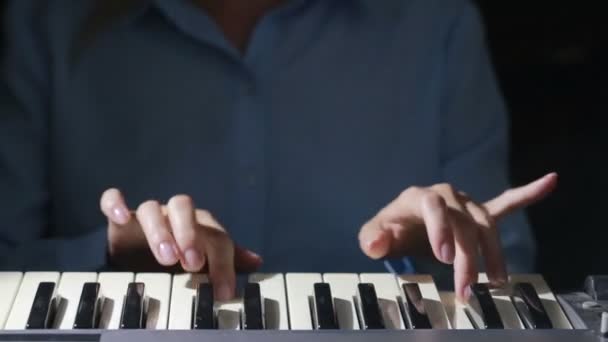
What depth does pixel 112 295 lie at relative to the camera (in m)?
0.79

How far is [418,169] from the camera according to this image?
1247 mm

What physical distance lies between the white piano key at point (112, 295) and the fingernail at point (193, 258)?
39 mm

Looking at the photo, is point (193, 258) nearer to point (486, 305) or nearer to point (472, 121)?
point (486, 305)

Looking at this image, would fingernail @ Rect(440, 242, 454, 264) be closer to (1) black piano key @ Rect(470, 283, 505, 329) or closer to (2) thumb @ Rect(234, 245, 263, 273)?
(1) black piano key @ Rect(470, 283, 505, 329)

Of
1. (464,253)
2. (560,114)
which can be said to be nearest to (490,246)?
(464,253)

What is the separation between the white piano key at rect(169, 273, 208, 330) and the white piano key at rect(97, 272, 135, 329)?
3 cm

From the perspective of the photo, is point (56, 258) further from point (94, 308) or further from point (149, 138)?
point (94, 308)

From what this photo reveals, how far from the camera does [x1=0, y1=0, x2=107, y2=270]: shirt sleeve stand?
115 centimetres

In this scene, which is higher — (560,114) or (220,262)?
(560,114)

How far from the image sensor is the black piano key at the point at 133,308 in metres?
0.75

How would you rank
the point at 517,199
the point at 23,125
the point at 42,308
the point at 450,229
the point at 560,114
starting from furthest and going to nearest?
1. the point at 560,114
2. the point at 23,125
3. the point at 517,199
4. the point at 450,229
5. the point at 42,308

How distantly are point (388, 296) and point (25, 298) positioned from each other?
0.24m

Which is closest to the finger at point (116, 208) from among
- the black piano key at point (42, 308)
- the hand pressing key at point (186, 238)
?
the hand pressing key at point (186, 238)

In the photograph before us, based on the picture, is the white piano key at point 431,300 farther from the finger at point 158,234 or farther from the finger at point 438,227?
the finger at point 158,234
